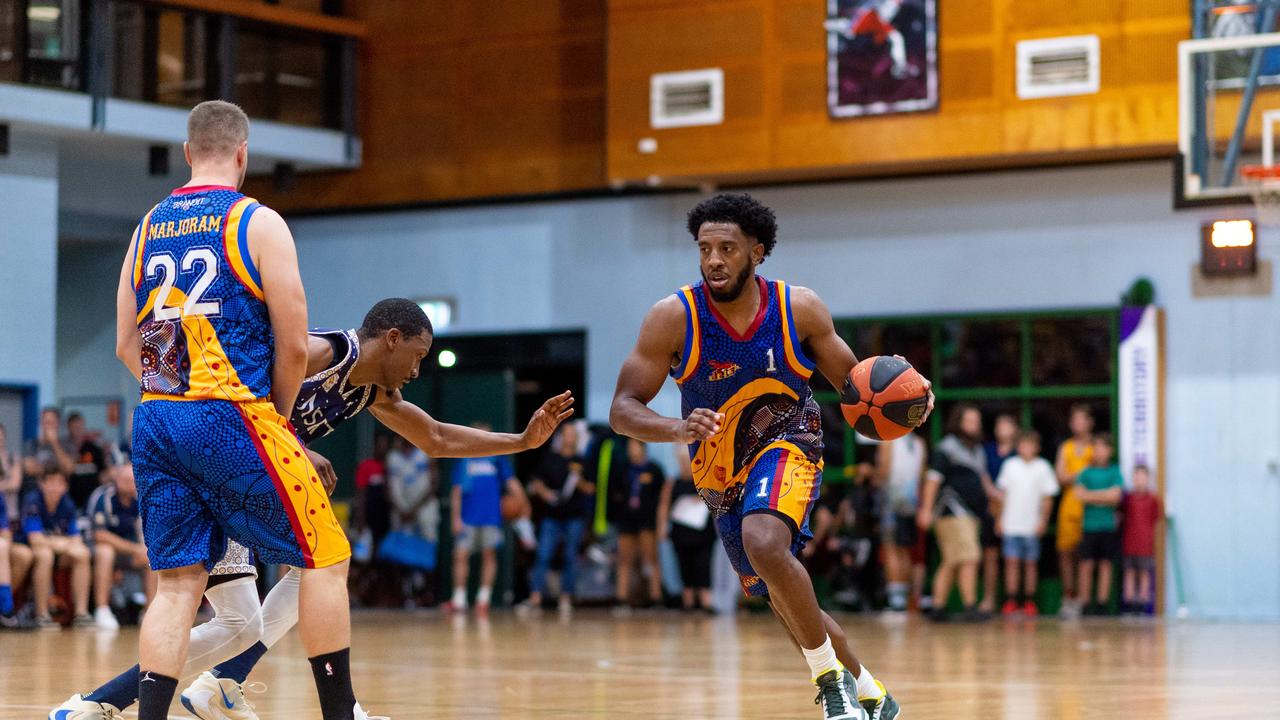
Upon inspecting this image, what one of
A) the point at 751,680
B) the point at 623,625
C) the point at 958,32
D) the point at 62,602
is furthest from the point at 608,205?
the point at 751,680

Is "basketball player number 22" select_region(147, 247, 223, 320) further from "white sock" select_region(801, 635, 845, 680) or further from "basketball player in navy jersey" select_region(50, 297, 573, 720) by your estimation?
"white sock" select_region(801, 635, 845, 680)

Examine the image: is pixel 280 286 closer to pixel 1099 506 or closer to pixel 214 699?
pixel 214 699

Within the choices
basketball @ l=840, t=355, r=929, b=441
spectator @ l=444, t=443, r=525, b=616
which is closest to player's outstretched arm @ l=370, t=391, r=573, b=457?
basketball @ l=840, t=355, r=929, b=441

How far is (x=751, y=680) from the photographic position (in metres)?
10.8

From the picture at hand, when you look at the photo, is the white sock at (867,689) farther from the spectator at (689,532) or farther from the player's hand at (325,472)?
the spectator at (689,532)

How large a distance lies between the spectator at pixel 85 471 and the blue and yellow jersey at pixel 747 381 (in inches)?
460

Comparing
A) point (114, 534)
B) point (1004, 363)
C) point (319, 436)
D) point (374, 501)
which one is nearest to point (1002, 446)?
point (1004, 363)

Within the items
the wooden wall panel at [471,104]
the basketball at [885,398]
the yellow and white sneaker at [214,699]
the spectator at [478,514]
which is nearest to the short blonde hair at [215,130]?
the yellow and white sneaker at [214,699]

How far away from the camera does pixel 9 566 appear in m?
16.4

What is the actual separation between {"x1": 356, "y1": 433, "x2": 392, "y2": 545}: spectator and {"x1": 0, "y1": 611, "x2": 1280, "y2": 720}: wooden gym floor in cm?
367

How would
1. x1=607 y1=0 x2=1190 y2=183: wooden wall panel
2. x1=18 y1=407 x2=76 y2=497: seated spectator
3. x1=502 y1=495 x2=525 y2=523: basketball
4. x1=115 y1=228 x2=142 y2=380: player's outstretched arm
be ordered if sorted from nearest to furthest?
x1=115 y1=228 x2=142 y2=380: player's outstretched arm < x1=18 y1=407 x2=76 y2=497: seated spectator < x1=607 y1=0 x2=1190 y2=183: wooden wall panel < x1=502 y1=495 x2=525 y2=523: basketball

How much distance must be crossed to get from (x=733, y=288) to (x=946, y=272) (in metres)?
13.8

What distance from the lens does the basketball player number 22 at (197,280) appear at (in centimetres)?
578

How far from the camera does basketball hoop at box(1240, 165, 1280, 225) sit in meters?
15.2
